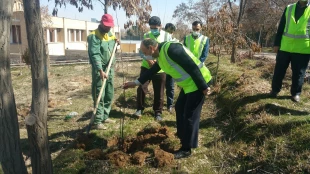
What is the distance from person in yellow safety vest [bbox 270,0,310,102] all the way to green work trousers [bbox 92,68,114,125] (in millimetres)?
2791

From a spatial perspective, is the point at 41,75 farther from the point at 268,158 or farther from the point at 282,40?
the point at 282,40

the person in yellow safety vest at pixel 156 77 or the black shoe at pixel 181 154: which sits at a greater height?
the person in yellow safety vest at pixel 156 77

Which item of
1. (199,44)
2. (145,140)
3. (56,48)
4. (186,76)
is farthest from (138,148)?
(56,48)

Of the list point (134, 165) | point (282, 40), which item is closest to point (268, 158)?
point (134, 165)

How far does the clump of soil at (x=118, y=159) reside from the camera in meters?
3.23

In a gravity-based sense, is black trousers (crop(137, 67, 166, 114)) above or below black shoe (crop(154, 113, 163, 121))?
above

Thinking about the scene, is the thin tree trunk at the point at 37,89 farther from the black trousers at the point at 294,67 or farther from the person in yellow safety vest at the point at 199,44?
the black trousers at the point at 294,67

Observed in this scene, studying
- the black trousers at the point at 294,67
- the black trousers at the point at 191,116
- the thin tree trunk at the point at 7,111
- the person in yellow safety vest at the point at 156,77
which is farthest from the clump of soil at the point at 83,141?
the black trousers at the point at 294,67

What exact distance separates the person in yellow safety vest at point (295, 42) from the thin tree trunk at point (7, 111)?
3.73 m

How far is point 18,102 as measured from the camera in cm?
689

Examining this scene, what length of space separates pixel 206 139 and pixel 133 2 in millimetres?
7530

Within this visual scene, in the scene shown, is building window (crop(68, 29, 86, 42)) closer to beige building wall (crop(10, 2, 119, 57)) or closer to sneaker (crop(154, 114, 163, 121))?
beige building wall (crop(10, 2, 119, 57))

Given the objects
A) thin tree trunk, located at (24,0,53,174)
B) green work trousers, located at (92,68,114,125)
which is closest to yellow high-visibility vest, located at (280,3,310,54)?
green work trousers, located at (92,68,114,125)

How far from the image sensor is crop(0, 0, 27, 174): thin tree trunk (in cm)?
247
